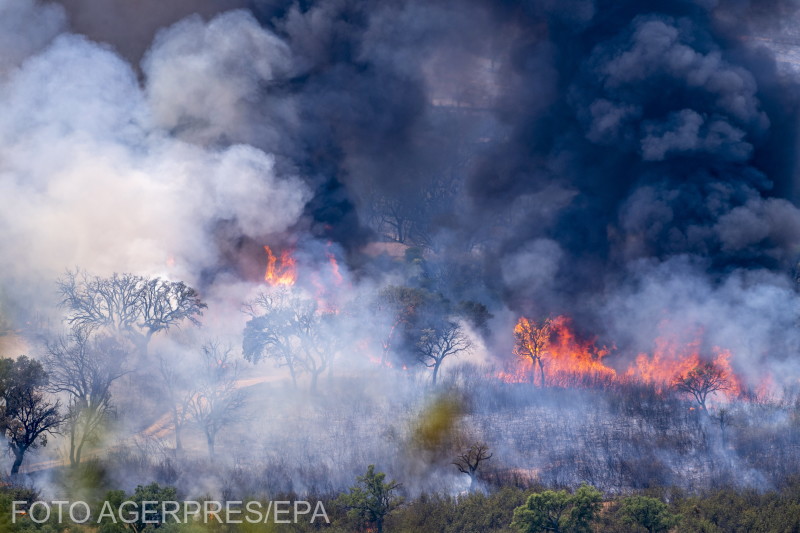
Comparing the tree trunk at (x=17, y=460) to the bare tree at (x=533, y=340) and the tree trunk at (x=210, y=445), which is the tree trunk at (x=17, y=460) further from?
the bare tree at (x=533, y=340)

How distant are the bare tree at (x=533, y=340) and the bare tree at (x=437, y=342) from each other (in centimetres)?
445

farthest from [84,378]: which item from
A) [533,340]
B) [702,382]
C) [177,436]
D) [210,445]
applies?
[702,382]

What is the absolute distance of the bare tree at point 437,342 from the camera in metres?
63.8

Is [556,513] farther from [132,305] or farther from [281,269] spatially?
[281,269]

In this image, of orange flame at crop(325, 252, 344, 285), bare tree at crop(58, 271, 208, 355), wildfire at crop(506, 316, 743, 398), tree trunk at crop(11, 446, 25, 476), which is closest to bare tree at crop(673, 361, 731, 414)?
wildfire at crop(506, 316, 743, 398)

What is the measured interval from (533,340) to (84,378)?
1218 inches

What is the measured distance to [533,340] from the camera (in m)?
67.6

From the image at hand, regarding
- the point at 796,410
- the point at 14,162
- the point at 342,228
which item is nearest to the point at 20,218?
the point at 14,162

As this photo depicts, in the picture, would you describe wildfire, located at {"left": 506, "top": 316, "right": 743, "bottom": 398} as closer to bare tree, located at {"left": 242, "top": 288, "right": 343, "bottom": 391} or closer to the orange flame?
bare tree, located at {"left": 242, "top": 288, "right": 343, "bottom": 391}

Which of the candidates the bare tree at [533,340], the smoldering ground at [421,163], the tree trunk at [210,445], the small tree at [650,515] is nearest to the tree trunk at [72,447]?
the smoldering ground at [421,163]

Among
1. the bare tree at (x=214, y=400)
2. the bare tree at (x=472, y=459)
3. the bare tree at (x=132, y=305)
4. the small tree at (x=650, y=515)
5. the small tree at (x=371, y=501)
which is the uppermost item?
the bare tree at (x=132, y=305)

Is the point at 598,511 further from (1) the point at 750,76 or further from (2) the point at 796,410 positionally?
(1) the point at 750,76

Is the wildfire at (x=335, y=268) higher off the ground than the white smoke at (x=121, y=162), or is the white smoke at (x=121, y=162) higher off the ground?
the white smoke at (x=121, y=162)

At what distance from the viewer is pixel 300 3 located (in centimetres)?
8244
